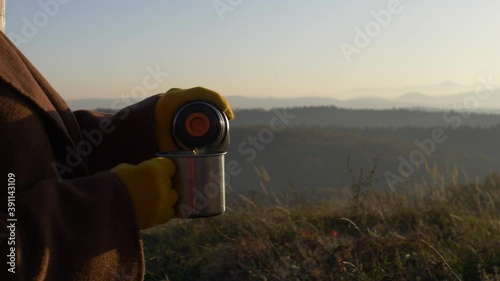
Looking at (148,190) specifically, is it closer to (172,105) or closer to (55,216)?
(55,216)

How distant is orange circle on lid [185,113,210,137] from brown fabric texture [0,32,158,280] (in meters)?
0.36

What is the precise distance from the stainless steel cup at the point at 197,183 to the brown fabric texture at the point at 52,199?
17cm

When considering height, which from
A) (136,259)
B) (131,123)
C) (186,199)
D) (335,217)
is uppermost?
(131,123)

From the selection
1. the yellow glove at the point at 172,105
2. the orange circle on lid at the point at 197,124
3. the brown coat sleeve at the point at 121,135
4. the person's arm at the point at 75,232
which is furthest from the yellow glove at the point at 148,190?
the brown coat sleeve at the point at 121,135

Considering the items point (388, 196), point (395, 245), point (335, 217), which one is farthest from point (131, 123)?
point (388, 196)

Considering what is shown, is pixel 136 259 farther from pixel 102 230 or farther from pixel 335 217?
pixel 335 217

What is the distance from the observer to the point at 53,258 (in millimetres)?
1577

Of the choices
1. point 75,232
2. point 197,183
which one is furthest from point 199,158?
point 75,232

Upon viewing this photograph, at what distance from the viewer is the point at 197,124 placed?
198 cm

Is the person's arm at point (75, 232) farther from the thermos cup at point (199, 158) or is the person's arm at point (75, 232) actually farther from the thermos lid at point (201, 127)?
the thermos lid at point (201, 127)

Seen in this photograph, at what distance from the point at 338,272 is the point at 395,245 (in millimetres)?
599

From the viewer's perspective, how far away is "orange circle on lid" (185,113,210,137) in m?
1.96

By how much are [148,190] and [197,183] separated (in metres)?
0.17

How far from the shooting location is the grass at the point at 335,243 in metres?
3.48
